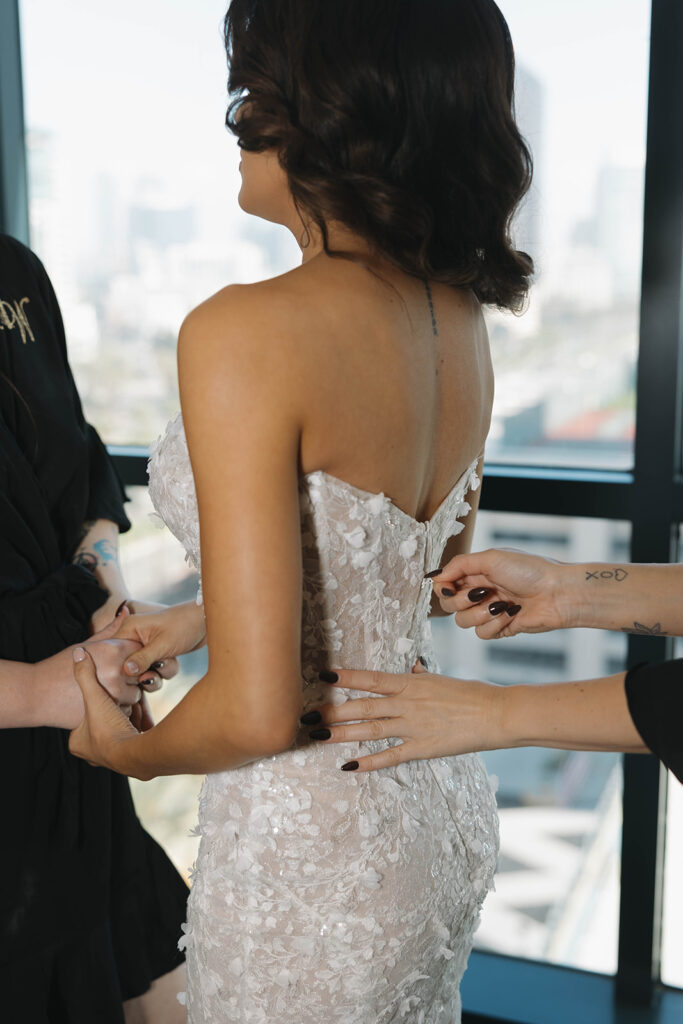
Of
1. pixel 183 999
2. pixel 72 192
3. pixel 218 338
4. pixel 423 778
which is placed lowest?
pixel 183 999

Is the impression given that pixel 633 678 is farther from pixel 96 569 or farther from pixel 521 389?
pixel 521 389

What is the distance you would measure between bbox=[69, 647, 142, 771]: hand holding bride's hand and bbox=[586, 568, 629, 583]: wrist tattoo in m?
0.68

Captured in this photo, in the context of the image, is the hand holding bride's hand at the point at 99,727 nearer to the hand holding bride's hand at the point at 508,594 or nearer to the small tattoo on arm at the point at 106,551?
the small tattoo on arm at the point at 106,551

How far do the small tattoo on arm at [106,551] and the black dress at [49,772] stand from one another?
42mm

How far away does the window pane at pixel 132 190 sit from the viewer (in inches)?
85.4

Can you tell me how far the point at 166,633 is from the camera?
1.42 m

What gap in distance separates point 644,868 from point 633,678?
121 centimetres

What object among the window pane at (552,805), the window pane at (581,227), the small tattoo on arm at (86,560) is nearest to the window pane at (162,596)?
the window pane at (552,805)

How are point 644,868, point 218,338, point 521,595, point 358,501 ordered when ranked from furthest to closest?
point 644,868, point 521,595, point 358,501, point 218,338

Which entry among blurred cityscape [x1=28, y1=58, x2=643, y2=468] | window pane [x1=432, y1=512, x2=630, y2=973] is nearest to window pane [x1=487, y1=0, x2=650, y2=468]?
blurred cityscape [x1=28, y1=58, x2=643, y2=468]

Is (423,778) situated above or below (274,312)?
below

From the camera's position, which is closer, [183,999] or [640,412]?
[183,999]

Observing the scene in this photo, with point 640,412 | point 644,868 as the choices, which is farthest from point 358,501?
point 644,868

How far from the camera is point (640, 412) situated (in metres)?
1.81
